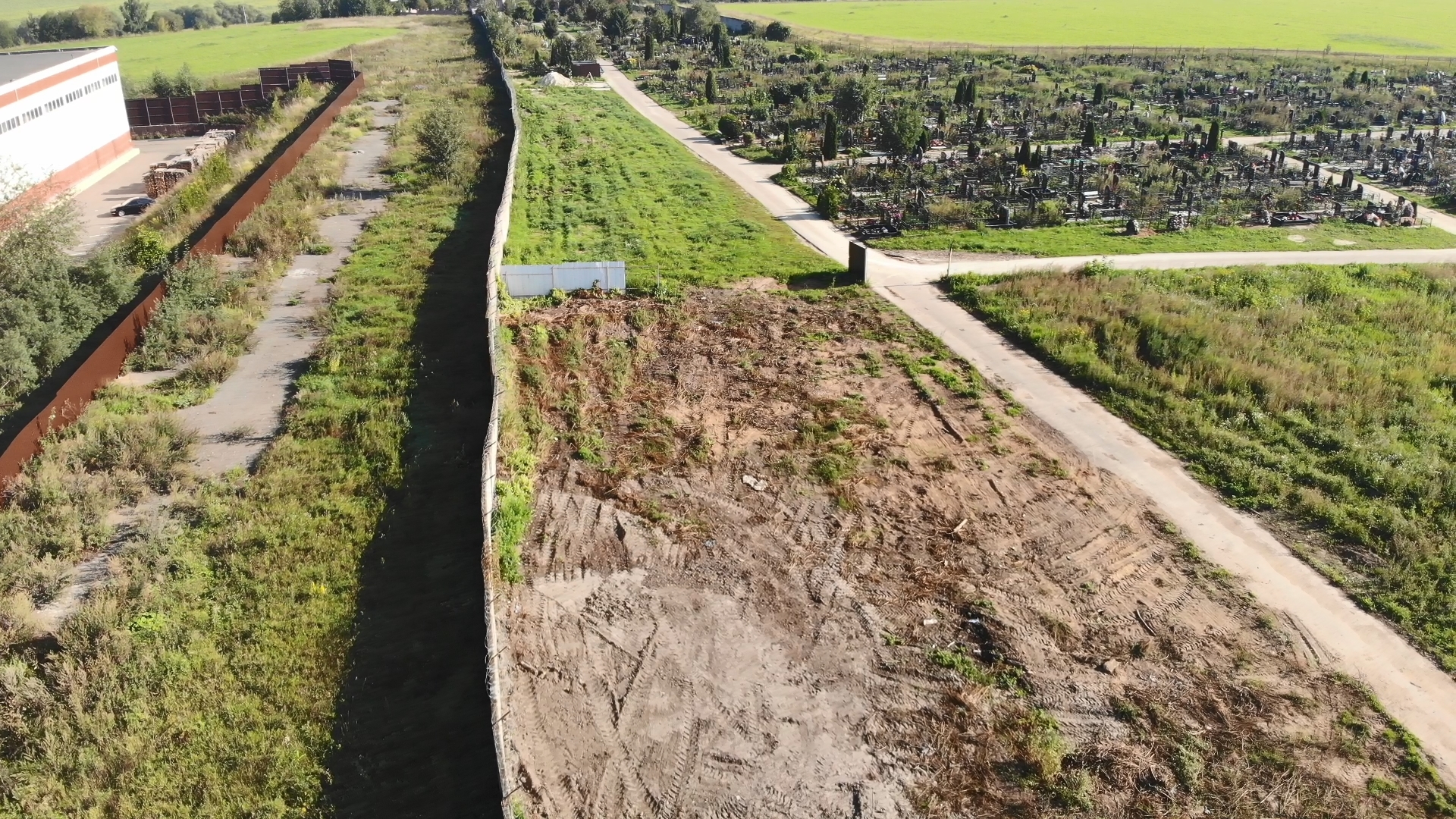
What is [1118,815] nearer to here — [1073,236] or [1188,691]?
[1188,691]

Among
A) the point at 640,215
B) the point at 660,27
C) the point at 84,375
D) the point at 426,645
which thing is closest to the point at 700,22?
the point at 660,27

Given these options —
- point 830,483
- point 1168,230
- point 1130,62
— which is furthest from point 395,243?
point 1130,62

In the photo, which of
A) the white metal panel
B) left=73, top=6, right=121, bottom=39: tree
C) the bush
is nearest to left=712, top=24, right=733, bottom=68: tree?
the white metal panel

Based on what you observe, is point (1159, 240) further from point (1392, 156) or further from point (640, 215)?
point (1392, 156)

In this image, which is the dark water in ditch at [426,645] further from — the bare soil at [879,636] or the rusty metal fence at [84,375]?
the rusty metal fence at [84,375]

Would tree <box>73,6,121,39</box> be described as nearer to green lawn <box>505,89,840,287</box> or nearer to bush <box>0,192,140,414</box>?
green lawn <box>505,89,840,287</box>

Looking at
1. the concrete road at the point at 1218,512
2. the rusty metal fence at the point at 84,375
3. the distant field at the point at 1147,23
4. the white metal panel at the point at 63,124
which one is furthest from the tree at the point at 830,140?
the distant field at the point at 1147,23
